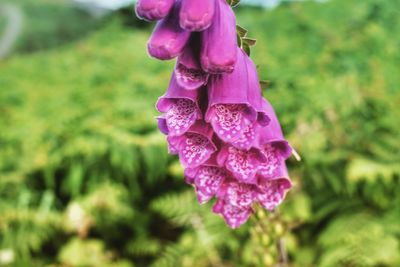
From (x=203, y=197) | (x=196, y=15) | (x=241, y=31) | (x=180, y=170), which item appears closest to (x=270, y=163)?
(x=203, y=197)

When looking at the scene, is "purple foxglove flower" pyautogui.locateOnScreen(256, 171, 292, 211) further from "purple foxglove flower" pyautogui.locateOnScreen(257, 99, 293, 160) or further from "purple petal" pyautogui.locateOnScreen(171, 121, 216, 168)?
"purple petal" pyautogui.locateOnScreen(171, 121, 216, 168)

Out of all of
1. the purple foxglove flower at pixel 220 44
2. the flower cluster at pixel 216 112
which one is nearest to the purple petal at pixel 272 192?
the flower cluster at pixel 216 112

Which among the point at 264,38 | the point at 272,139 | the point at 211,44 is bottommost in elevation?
the point at 264,38

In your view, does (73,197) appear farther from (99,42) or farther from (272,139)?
(99,42)

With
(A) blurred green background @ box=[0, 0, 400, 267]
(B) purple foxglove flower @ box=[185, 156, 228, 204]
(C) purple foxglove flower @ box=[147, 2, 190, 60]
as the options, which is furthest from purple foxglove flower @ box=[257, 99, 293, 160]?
(A) blurred green background @ box=[0, 0, 400, 267]

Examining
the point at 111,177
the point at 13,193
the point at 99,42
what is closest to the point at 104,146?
the point at 111,177

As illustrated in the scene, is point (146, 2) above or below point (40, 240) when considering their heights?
above

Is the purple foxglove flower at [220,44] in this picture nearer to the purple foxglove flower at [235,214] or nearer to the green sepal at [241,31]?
the green sepal at [241,31]

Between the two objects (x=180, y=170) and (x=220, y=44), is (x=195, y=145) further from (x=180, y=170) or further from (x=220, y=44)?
(x=180, y=170)
